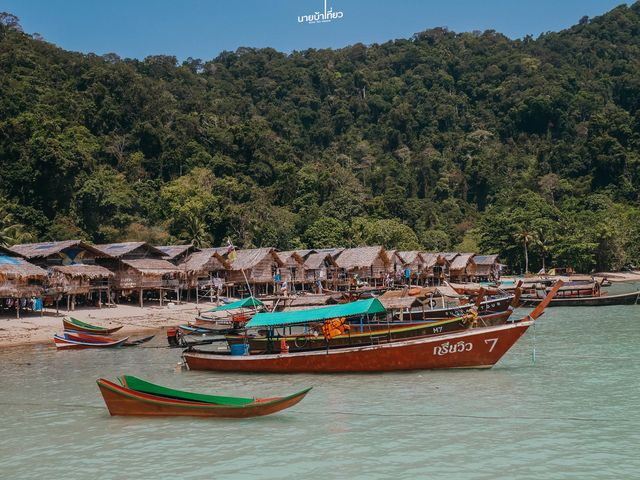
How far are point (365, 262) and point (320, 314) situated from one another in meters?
30.3

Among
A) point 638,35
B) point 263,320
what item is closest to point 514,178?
point 638,35

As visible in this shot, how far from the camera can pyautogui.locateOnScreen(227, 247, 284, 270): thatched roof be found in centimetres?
4047

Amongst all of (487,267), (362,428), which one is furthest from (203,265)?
(487,267)

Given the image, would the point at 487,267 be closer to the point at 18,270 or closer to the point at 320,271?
the point at 320,271

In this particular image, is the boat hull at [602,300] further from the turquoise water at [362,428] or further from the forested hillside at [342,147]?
the forested hillside at [342,147]

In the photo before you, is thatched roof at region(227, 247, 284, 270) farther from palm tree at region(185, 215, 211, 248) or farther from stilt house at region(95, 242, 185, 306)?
palm tree at region(185, 215, 211, 248)

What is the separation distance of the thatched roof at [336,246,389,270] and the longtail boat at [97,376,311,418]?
34.9 metres

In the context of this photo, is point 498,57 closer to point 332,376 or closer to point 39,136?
point 39,136

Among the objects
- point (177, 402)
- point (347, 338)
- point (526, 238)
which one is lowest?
point (177, 402)

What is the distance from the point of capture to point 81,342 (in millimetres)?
23016

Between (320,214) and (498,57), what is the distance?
66212 mm

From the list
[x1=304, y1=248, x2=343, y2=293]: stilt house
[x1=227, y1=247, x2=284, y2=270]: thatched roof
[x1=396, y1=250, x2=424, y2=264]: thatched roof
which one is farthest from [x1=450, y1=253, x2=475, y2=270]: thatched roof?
[x1=227, y1=247, x2=284, y2=270]: thatched roof

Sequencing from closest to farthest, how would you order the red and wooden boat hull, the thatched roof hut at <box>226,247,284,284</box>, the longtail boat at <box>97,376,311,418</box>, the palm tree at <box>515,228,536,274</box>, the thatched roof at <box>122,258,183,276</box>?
the longtail boat at <box>97,376,311,418</box>, the red and wooden boat hull, the thatched roof at <box>122,258,183,276</box>, the thatched roof hut at <box>226,247,284,284</box>, the palm tree at <box>515,228,536,274</box>

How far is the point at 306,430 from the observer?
11820mm
